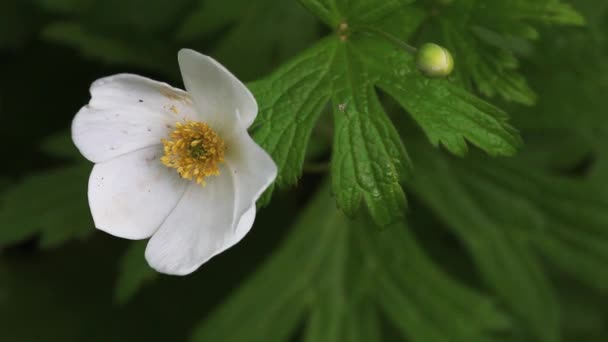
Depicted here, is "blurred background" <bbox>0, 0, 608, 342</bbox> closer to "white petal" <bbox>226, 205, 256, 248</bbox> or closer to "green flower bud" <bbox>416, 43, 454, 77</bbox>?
"green flower bud" <bbox>416, 43, 454, 77</bbox>

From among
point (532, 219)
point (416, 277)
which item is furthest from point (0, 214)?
point (532, 219)

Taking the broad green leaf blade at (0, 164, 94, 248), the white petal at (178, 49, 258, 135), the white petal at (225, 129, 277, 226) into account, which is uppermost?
the white petal at (178, 49, 258, 135)

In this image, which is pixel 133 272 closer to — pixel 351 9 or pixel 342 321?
pixel 342 321

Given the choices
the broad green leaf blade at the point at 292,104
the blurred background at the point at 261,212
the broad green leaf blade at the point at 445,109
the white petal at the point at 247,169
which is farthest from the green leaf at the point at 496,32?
the white petal at the point at 247,169

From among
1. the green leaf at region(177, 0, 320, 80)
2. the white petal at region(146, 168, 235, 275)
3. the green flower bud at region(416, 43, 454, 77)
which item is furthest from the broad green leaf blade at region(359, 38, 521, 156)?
the green leaf at region(177, 0, 320, 80)

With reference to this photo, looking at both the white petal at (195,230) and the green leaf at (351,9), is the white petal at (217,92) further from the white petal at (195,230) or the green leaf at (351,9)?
the green leaf at (351,9)
